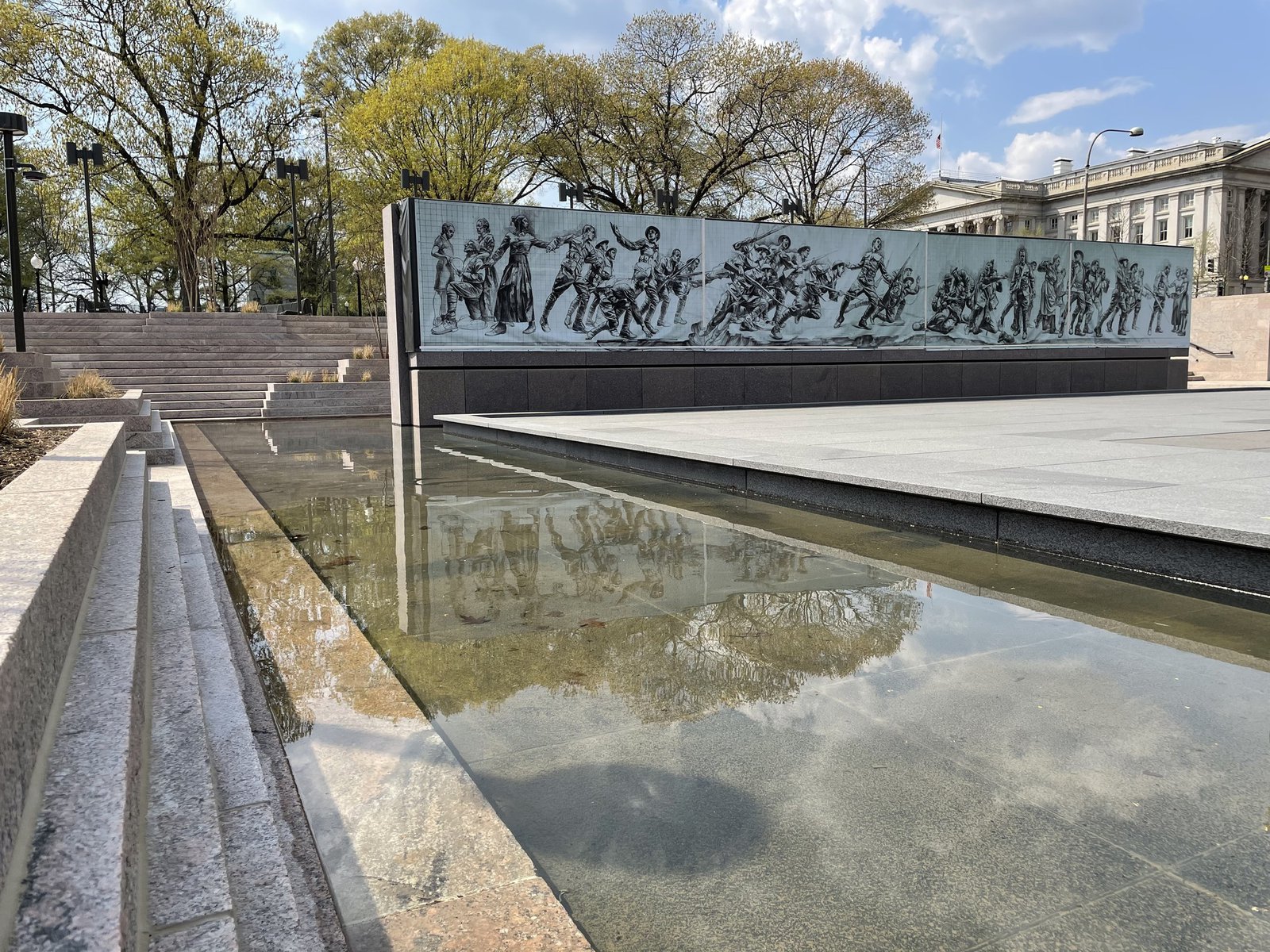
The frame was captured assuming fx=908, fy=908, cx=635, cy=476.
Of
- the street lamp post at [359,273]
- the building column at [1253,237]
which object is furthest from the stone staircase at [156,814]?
the building column at [1253,237]

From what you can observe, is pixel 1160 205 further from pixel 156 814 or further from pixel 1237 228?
pixel 156 814

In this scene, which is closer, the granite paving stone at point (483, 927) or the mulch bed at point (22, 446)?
the granite paving stone at point (483, 927)

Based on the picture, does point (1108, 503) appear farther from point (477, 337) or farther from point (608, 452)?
point (477, 337)

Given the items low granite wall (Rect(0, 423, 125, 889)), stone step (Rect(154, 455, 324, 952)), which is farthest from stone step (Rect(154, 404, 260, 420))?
stone step (Rect(154, 455, 324, 952))

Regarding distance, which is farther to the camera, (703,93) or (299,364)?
(703,93)

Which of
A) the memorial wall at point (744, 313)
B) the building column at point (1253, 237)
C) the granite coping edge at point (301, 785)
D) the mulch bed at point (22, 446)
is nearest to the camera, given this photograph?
the granite coping edge at point (301, 785)

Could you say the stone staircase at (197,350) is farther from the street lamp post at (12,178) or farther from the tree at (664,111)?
the tree at (664,111)

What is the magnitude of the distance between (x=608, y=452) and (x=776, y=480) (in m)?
2.93

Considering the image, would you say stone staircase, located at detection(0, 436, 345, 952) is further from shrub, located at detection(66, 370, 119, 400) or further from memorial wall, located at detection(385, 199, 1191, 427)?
memorial wall, located at detection(385, 199, 1191, 427)

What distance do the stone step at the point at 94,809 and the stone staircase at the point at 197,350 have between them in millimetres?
20709

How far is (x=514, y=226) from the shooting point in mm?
16562

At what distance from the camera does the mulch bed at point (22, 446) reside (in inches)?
187

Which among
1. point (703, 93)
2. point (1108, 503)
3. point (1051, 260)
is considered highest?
point (703, 93)

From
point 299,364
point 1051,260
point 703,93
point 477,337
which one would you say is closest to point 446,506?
point 477,337
